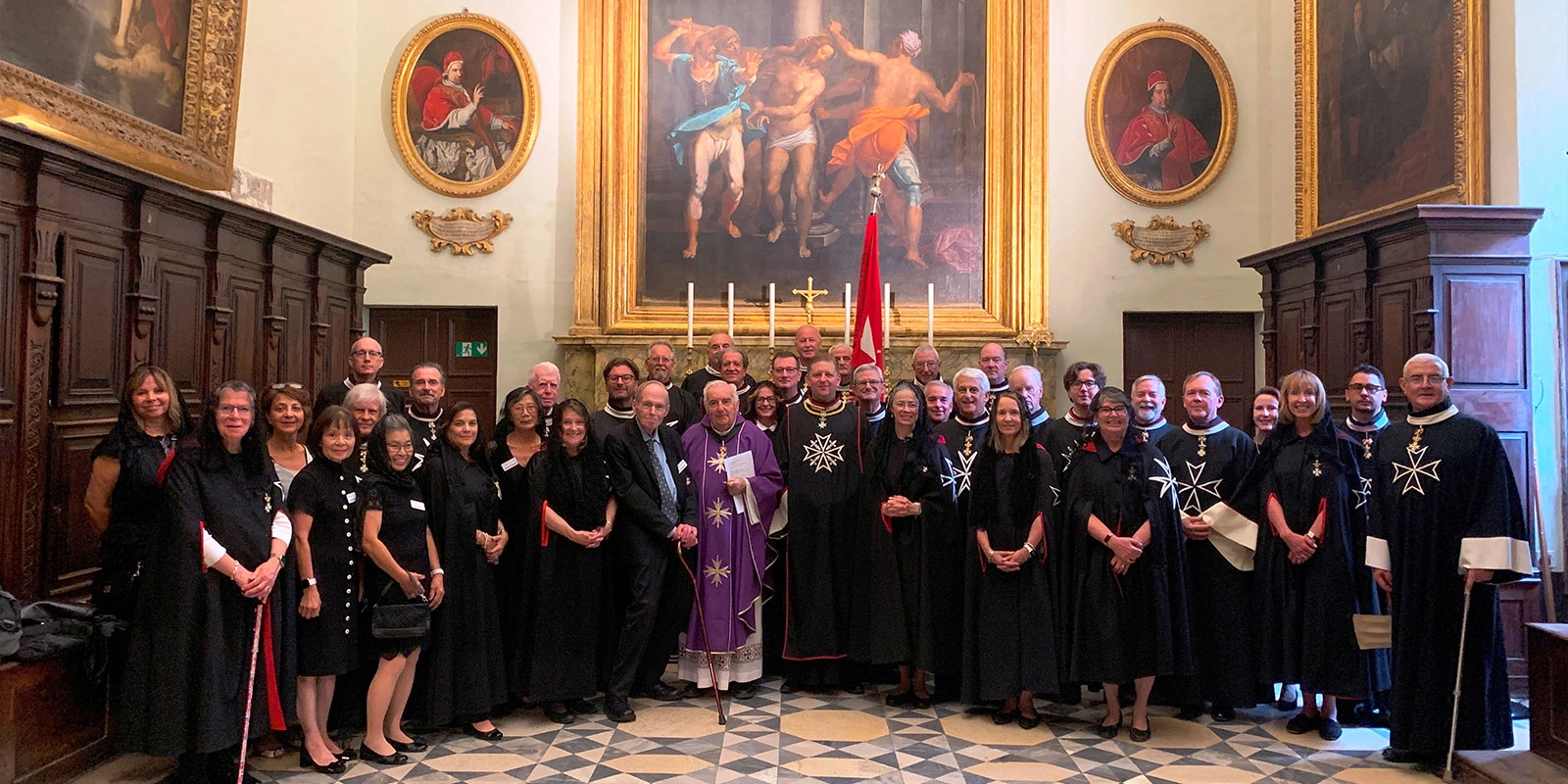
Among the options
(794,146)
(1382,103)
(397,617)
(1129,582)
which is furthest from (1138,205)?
(397,617)

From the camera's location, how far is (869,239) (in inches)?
315

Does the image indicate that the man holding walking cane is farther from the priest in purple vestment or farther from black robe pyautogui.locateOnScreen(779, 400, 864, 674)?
the priest in purple vestment

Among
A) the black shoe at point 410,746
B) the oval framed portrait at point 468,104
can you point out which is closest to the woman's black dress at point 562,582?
the black shoe at point 410,746

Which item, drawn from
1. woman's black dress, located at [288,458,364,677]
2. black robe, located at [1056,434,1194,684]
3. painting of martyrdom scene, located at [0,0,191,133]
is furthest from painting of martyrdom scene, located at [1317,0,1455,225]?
painting of martyrdom scene, located at [0,0,191,133]

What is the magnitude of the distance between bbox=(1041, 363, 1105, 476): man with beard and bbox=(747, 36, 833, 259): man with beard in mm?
4433

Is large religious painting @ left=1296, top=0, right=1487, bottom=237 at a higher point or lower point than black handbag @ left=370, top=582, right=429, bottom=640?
higher

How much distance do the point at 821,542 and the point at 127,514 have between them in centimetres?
331

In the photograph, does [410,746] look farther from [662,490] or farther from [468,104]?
[468,104]

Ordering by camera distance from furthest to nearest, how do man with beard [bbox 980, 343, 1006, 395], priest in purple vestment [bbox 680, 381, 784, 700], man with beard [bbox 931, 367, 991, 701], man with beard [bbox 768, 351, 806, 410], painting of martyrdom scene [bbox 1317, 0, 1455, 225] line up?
painting of martyrdom scene [bbox 1317, 0, 1455, 225] < man with beard [bbox 980, 343, 1006, 395] < man with beard [bbox 768, 351, 806, 410] < priest in purple vestment [bbox 680, 381, 784, 700] < man with beard [bbox 931, 367, 991, 701]

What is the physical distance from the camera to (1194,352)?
1031cm

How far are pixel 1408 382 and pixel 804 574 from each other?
3.10m

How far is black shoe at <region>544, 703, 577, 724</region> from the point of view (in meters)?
5.48

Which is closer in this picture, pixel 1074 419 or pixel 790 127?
pixel 1074 419

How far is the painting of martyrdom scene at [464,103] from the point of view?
1012 cm
